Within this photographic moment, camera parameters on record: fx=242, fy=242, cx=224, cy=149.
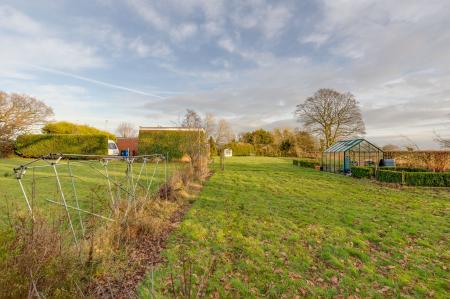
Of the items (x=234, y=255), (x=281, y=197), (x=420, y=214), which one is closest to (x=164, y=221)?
(x=234, y=255)

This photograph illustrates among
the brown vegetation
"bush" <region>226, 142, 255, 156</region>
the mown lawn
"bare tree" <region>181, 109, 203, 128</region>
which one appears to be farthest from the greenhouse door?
"bush" <region>226, 142, 255, 156</region>

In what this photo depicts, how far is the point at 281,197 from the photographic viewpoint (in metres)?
10.2

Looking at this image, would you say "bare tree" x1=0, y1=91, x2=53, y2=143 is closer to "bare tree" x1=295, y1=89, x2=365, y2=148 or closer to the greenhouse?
the greenhouse

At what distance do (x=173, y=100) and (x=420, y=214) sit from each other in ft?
111

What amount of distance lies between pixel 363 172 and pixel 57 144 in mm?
30567

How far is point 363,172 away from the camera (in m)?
A: 16.3

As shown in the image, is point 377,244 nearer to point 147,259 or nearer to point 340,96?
point 147,259

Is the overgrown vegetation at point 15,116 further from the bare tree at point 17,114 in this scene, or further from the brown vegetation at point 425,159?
the brown vegetation at point 425,159

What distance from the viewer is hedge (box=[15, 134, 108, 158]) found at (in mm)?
27188

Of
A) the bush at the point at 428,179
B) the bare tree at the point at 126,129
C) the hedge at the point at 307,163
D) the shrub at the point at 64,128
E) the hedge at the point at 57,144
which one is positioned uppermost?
the bare tree at the point at 126,129

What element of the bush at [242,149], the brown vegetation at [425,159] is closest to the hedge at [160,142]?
the brown vegetation at [425,159]

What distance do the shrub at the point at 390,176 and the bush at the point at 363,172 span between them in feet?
3.38

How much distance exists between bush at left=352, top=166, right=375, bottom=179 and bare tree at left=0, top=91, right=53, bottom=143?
35251mm

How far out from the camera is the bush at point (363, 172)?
52.5 feet
